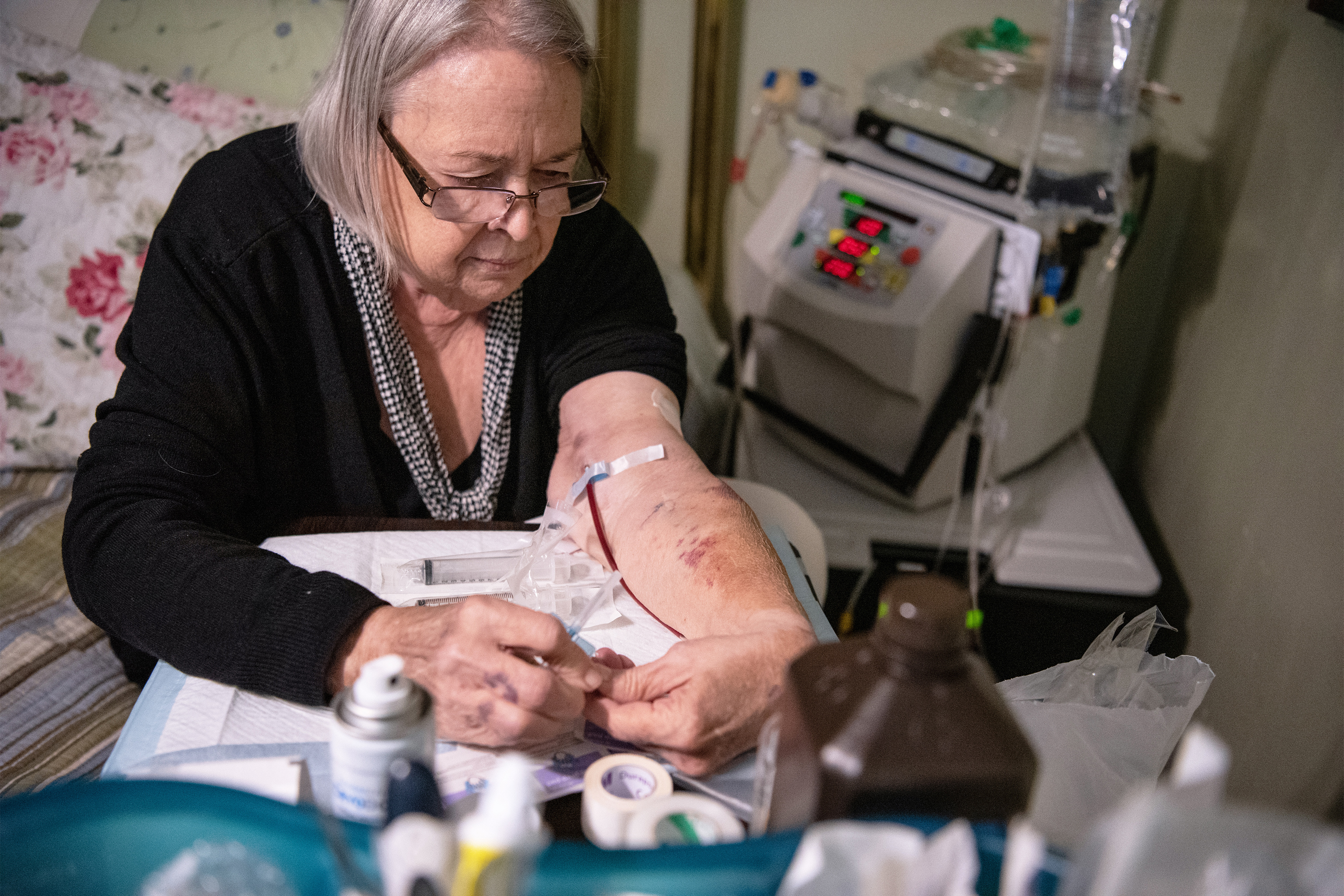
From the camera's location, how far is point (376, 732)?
610mm

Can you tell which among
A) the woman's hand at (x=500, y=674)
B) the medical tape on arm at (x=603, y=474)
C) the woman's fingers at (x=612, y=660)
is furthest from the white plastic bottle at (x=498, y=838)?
the medical tape on arm at (x=603, y=474)

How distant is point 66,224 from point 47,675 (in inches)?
33.6

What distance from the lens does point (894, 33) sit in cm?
226

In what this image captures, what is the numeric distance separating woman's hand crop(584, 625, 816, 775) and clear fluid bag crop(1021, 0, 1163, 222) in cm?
116

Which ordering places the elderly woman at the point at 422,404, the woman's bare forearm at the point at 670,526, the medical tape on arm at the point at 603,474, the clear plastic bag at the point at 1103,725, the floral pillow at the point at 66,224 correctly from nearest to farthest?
1. the clear plastic bag at the point at 1103,725
2. the elderly woman at the point at 422,404
3. the woman's bare forearm at the point at 670,526
4. the medical tape on arm at the point at 603,474
5. the floral pillow at the point at 66,224

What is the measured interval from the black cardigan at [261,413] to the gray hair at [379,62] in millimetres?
73

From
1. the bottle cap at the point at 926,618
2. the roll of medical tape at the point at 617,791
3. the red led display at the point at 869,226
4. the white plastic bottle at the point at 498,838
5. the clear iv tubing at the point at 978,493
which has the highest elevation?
the bottle cap at the point at 926,618

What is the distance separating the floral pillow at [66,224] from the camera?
5.62ft

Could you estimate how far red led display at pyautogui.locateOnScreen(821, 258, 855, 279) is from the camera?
1.80 metres

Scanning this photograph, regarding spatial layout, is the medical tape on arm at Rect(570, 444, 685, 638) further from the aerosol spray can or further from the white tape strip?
the aerosol spray can

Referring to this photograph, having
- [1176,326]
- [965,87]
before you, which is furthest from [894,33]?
[1176,326]

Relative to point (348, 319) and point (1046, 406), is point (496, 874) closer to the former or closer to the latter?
point (348, 319)

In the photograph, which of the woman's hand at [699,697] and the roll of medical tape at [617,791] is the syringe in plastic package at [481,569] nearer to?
the woman's hand at [699,697]

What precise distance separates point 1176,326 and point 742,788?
189cm
